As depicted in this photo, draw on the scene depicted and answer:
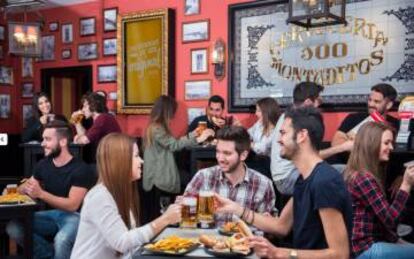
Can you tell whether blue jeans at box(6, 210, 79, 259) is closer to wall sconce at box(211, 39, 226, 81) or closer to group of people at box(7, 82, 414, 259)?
group of people at box(7, 82, 414, 259)

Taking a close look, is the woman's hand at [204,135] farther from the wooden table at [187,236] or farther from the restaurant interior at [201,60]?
the wooden table at [187,236]

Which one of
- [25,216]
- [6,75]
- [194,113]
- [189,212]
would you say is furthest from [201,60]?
[189,212]

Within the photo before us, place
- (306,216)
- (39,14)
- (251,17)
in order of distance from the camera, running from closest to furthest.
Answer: (306,216)
(251,17)
(39,14)

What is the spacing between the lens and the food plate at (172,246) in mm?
1993

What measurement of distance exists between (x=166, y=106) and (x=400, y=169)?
94.7 inches

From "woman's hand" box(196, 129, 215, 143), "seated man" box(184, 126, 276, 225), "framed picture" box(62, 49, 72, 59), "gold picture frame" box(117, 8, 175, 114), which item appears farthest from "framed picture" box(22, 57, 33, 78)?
"seated man" box(184, 126, 276, 225)

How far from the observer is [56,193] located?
401cm

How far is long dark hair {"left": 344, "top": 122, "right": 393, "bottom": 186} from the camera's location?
287cm

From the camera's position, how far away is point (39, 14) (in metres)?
8.02

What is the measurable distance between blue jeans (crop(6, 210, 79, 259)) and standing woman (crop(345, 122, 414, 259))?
209 cm

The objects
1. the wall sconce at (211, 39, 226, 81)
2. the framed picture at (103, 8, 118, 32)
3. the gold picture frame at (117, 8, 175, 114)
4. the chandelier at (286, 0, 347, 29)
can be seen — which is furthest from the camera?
the framed picture at (103, 8, 118, 32)

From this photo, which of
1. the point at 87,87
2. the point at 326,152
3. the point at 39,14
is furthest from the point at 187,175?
the point at 39,14

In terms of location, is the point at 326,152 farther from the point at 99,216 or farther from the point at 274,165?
the point at 99,216

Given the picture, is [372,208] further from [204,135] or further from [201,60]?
[201,60]
